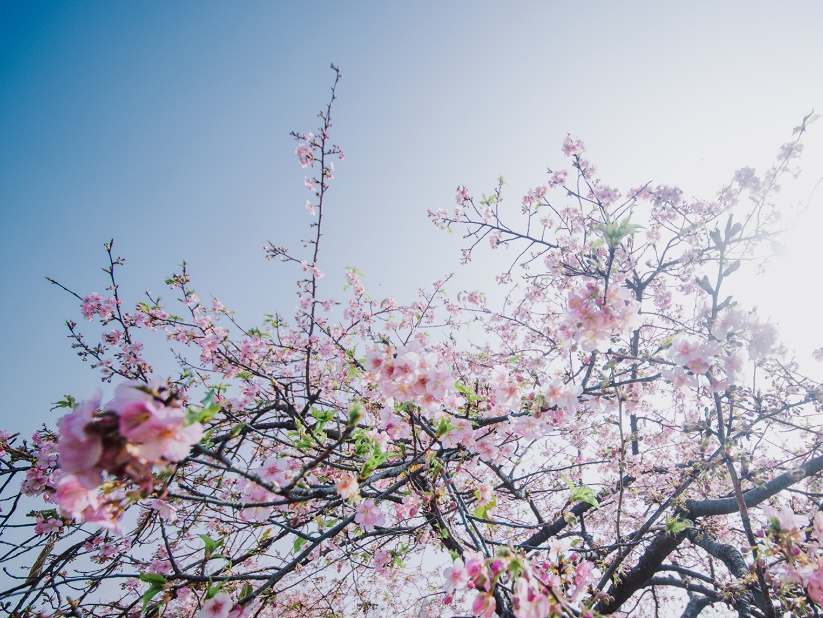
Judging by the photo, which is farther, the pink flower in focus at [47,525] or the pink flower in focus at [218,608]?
the pink flower in focus at [47,525]

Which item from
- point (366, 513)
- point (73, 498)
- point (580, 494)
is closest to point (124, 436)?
point (73, 498)

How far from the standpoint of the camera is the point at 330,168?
11.9 ft

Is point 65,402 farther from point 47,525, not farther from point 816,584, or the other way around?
point 816,584

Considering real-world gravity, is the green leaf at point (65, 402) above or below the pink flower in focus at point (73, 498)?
above

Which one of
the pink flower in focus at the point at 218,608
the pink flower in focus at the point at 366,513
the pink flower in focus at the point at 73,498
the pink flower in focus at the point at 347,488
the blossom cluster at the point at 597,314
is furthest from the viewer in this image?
the pink flower in focus at the point at 366,513

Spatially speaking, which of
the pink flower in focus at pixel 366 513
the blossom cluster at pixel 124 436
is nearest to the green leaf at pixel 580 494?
the pink flower in focus at pixel 366 513


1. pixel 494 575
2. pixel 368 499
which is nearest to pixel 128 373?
pixel 368 499

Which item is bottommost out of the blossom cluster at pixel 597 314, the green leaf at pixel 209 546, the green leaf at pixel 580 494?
the green leaf at pixel 580 494

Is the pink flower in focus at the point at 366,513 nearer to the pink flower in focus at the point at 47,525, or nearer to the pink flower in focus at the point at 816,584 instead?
the pink flower in focus at the point at 816,584

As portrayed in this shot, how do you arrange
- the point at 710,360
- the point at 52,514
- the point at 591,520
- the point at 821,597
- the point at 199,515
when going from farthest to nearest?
the point at 591,520 → the point at 199,515 → the point at 52,514 → the point at 710,360 → the point at 821,597

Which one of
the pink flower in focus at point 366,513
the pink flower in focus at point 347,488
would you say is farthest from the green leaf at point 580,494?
the pink flower in focus at point 347,488

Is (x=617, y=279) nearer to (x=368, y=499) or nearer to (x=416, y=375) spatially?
(x=416, y=375)

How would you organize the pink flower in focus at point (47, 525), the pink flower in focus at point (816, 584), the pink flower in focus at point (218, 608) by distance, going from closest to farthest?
1. the pink flower in focus at point (816, 584)
2. the pink flower in focus at point (218, 608)
3. the pink flower in focus at point (47, 525)

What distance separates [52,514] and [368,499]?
323 cm
